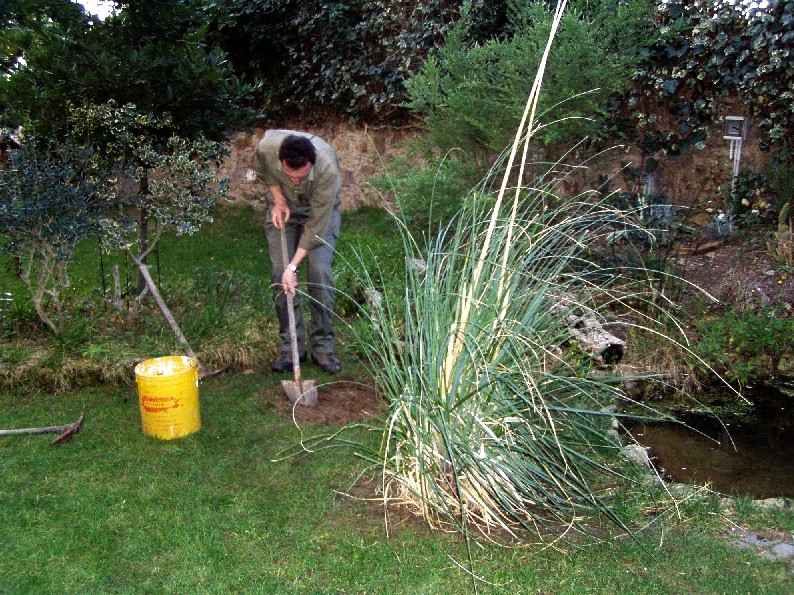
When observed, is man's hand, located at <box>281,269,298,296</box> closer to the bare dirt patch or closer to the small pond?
the bare dirt patch

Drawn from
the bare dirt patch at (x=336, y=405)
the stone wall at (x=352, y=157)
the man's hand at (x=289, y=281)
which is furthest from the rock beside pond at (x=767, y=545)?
the stone wall at (x=352, y=157)

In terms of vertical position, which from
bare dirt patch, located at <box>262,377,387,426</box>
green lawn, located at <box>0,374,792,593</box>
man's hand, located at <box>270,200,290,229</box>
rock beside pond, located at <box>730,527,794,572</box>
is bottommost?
rock beside pond, located at <box>730,527,794,572</box>

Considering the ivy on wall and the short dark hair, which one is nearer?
the short dark hair

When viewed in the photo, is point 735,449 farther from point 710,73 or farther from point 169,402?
point 710,73

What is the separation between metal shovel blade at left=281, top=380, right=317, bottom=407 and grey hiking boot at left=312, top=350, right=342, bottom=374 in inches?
22.3

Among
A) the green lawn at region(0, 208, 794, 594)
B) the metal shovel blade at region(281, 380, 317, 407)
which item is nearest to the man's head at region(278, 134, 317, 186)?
the metal shovel blade at region(281, 380, 317, 407)

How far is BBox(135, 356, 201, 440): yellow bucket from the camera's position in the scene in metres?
4.09

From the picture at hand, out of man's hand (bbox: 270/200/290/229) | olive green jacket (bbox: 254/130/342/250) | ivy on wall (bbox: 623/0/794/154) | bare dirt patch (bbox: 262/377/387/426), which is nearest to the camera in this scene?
bare dirt patch (bbox: 262/377/387/426)

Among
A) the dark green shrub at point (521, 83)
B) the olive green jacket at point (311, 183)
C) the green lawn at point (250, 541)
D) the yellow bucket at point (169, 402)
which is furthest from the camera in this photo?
the dark green shrub at point (521, 83)

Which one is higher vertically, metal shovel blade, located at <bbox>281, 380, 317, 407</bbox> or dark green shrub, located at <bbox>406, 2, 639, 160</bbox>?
dark green shrub, located at <bbox>406, 2, 639, 160</bbox>

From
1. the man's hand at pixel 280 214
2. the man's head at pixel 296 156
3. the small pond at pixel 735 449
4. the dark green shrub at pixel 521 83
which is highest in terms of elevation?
the dark green shrub at pixel 521 83

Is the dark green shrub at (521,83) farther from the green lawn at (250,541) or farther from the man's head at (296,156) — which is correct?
the green lawn at (250,541)

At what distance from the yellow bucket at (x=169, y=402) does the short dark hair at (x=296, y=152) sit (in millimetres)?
1345

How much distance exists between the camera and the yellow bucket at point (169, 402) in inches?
161
